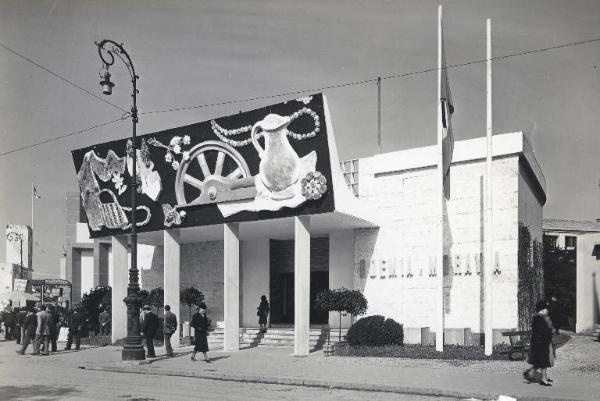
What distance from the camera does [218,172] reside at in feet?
83.0

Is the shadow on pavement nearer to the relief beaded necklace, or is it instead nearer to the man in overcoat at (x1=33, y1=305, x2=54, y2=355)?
the man in overcoat at (x1=33, y1=305, x2=54, y2=355)

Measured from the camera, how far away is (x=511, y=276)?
22.0m

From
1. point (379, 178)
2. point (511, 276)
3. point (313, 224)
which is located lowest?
point (511, 276)

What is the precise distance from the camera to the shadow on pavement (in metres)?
12.6

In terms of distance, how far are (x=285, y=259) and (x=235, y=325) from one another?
284 inches

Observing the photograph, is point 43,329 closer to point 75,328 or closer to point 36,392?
point 75,328

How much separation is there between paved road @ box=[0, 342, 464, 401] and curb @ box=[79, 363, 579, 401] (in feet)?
1.19

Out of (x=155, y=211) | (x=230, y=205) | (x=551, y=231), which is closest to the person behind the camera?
(x=230, y=205)

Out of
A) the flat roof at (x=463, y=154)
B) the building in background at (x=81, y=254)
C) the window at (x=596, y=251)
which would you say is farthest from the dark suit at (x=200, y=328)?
the building in background at (x=81, y=254)

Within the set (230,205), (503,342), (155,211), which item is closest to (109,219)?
(155,211)

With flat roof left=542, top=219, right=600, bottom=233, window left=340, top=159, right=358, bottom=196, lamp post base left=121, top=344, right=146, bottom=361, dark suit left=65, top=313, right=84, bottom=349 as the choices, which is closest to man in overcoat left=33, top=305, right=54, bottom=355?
dark suit left=65, top=313, right=84, bottom=349

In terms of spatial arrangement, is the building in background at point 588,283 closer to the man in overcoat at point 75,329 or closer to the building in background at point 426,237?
the building in background at point 426,237

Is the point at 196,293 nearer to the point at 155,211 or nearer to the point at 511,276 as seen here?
the point at 155,211

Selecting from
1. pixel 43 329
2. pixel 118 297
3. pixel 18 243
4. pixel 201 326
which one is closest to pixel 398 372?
pixel 201 326
